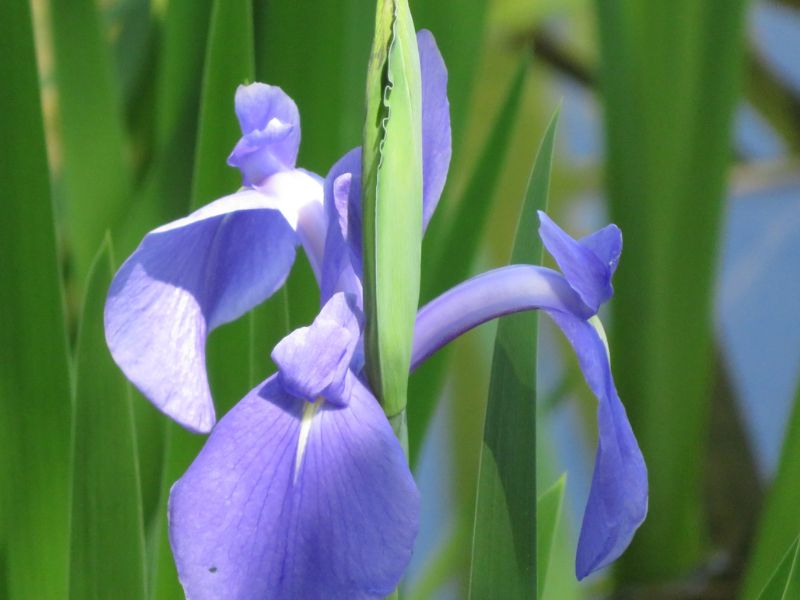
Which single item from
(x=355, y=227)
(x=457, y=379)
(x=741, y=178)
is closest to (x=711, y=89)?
(x=741, y=178)

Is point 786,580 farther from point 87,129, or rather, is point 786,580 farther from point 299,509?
point 87,129

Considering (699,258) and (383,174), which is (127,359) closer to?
(383,174)

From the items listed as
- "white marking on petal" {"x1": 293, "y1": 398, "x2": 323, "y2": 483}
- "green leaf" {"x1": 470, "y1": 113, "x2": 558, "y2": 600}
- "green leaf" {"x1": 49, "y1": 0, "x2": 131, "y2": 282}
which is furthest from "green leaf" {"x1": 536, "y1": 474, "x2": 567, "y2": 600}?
"green leaf" {"x1": 49, "y1": 0, "x2": 131, "y2": 282}

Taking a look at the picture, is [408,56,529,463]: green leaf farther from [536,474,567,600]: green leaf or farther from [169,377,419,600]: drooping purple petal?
[169,377,419,600]: drooping purple petal

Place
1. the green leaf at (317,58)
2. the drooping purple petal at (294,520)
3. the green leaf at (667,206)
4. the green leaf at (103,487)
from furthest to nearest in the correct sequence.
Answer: the green leaf at (667,206), the green leaf at (317,58), the green leaf at (103,487), the drooping purple petal at (294,520)

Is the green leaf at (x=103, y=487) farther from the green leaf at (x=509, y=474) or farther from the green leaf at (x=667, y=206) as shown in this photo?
the green leaf at (x=667, y=206)

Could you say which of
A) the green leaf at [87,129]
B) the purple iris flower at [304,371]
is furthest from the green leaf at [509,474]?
the green leaf at [87,129]
